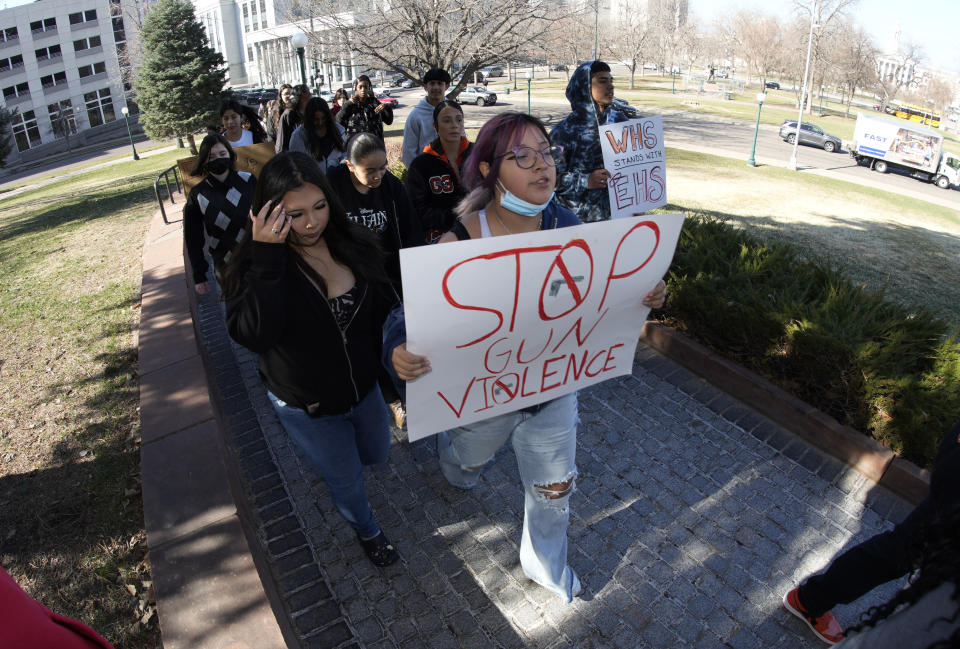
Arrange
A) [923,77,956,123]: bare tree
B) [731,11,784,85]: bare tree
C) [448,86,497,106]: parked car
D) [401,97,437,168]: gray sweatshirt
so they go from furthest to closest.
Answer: [923,77,956,123]: bare tree
[731,11,784,85]: bare tree
[448,86,497,106]: parked car
[401,97,437,168]: gray sweatshirt

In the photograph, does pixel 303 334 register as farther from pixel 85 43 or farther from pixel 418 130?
pixel 85 43

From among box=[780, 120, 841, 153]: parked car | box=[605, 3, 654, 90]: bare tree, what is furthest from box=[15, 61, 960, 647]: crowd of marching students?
box=[605, 3, 654, 90]: bare tree

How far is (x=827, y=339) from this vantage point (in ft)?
14.0

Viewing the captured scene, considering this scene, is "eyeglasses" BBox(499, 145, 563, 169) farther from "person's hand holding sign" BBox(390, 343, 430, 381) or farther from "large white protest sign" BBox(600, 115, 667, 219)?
"large white protest sign" BBox(600, 115, 667, 219)

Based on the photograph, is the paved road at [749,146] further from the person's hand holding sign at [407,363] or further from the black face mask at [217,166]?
the person's hand holding sign at [407,363]

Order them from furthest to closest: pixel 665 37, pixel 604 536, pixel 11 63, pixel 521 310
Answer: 1. pixel 665 37
2. pixel 11 63
3. pixel 604 536
4. pixel 521 310

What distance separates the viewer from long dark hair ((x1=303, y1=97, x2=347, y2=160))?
230 inches

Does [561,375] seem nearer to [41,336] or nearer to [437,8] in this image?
[41,336]

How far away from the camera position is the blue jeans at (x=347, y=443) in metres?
2.79

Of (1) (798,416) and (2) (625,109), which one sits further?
(2) (625,109)

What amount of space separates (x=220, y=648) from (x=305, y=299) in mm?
1399

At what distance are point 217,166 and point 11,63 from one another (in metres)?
71.8

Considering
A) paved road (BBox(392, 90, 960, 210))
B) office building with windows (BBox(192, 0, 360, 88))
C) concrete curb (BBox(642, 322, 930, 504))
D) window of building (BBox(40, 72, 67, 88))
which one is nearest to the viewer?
concrete curb (BBox(642, 322, 930, 504))

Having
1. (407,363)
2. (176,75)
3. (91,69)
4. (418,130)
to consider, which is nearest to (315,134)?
(418,130)
